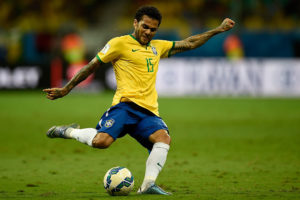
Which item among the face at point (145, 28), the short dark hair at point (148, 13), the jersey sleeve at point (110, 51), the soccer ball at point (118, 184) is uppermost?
the short dark hair at point (148, 13)

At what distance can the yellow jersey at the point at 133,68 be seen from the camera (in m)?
6.25

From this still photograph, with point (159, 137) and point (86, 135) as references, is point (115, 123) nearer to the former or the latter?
point (86, 135)

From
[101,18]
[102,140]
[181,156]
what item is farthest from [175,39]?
[102,140]

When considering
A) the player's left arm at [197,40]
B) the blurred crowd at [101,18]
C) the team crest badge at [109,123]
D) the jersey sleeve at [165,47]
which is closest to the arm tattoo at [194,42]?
the player's left arm at [197,40]

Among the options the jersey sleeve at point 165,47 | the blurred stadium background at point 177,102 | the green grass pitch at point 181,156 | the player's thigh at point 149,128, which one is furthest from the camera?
the blurred stadium background at point 177,102

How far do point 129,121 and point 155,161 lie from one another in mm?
514

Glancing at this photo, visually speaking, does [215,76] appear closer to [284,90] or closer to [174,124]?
[284,90]

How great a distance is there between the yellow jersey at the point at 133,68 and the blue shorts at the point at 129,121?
0.24ft

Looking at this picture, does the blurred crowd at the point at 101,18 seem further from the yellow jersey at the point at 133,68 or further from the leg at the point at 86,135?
the yellow jersey at the point at 133,68

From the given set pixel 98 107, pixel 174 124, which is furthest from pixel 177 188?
pixel 98 107

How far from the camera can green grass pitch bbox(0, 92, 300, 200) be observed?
21.3ft

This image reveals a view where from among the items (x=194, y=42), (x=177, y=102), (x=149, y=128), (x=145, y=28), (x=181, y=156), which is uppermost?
(x=145, y=28)

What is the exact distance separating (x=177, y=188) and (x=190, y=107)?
42.2ft

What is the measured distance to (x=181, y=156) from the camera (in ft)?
31.6
